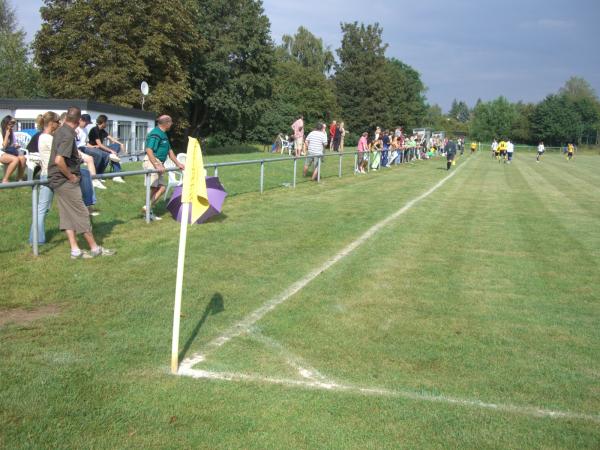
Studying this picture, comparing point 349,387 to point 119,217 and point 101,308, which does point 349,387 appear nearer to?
point 101,308

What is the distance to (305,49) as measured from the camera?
9088 centimetres

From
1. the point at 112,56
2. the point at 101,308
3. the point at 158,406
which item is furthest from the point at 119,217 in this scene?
the point at 112,56

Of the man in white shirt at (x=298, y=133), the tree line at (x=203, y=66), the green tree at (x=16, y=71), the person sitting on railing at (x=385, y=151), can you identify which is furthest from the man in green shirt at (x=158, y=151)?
the green tree at (x=16, y=71)

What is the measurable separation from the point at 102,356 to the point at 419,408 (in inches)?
97.3

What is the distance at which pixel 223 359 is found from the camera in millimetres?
4879

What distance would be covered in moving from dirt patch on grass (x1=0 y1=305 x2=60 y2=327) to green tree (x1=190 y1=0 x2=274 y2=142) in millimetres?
47372

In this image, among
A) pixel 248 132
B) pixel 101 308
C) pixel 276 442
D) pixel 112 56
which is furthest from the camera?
pixel 248 132

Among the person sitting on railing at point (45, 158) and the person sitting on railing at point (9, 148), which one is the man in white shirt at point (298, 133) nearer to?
the person sitting on railing at point (9, 148)

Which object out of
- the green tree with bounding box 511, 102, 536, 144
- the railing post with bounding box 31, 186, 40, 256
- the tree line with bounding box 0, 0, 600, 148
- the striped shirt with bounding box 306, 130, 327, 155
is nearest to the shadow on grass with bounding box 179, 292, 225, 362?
the railing post with bounding box 31, 186, 40, 256

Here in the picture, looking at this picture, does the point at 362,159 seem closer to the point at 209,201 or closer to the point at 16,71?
the point at 209,201

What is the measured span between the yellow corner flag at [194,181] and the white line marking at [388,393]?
→ 1.37 meters

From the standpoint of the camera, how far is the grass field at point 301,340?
3834mm

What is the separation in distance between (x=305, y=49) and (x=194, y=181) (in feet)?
294

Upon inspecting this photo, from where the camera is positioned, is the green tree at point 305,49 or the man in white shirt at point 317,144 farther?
the green tree at point 305,49
